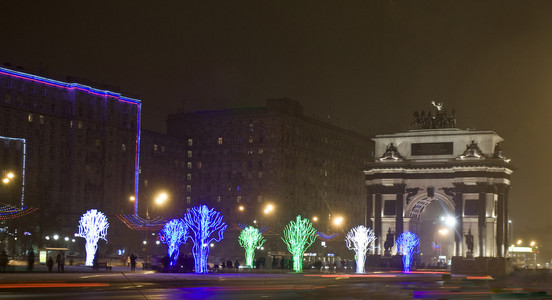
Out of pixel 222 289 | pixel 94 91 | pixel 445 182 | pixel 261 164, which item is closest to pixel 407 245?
pixel 445 182

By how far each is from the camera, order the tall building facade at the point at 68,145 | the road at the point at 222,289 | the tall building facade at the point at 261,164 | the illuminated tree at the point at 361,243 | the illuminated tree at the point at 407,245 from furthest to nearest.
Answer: the tall building facade at the point at 261,164
the tall building facade at the point at 68,145
the illuminated tree at the point at 407,245
the illuminated tree at the point at 361,243
the road at the point at 222,289

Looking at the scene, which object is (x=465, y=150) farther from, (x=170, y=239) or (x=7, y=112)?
(x=7, y=112)

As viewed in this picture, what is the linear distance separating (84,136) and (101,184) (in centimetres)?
775

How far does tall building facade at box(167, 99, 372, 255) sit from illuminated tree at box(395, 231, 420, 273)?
190 feet

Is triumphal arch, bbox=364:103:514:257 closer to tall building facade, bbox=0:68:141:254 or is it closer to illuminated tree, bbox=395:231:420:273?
illuminated tree, bbox=395:231:420:273

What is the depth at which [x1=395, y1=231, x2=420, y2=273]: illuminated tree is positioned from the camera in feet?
337

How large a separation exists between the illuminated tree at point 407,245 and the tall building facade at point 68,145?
43.5m

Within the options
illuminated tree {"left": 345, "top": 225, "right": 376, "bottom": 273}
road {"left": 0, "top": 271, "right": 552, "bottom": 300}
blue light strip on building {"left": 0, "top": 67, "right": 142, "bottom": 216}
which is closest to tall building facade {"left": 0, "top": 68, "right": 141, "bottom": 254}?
blue light strip on building {"left": 0, "top": 67, "right": 142, "bottom": 216}

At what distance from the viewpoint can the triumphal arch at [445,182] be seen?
347ft

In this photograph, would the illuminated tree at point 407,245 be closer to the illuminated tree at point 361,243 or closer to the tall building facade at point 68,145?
the illuminated tree at point 361,243

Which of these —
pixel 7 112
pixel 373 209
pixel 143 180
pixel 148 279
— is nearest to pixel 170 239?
pixel 148 279

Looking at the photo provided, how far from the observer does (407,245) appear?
105 meters

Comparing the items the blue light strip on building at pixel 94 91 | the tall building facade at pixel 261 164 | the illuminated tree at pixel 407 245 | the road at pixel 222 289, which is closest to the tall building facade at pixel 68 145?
the blue light strip on building at pixel 94 91

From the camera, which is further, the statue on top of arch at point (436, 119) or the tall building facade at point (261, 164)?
the tall building facade at point (261, 164)
